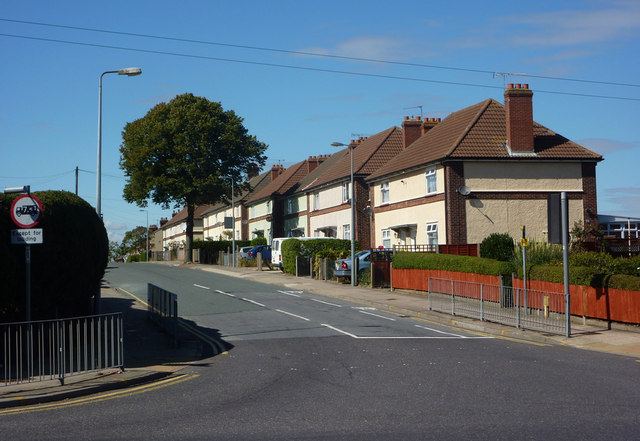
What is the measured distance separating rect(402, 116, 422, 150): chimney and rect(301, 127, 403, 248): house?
3.75 meters

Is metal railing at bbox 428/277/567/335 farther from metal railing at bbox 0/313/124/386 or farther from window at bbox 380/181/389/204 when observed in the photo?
window at bbox 380/181/389/204

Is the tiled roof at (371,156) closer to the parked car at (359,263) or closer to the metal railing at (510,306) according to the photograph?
the parked car at (359,263)

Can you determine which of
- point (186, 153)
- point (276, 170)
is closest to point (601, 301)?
point (186, 153)

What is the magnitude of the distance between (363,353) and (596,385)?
4892 millimetres

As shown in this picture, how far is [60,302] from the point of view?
42.4 ft

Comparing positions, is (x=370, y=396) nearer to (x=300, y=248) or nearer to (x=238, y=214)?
(x=300, y=248)

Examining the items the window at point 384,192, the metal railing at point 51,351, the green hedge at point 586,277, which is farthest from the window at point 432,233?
the metal railing at point 51,351

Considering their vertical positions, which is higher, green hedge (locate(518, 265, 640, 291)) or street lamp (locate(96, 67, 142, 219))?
street lamp (locate(96, 67, 142, 219))

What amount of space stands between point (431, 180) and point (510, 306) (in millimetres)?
17715

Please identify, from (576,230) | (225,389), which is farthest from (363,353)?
(576,230)

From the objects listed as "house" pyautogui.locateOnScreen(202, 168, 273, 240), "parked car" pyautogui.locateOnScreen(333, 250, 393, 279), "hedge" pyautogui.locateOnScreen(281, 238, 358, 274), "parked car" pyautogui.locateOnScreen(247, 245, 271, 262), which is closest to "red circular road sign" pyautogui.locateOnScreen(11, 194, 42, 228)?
"parked car" pyautogui.locateOnScreen(333, 250, 393, 279)

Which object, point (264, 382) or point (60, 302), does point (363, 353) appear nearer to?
point (264, 382)

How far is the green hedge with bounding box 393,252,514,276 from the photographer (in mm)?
22769

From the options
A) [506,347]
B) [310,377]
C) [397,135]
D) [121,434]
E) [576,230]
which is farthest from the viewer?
[397,135]
